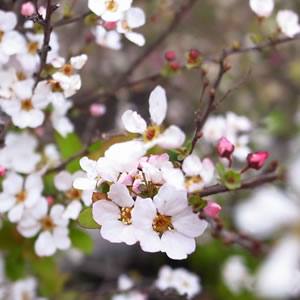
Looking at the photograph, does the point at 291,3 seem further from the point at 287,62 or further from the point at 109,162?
the point at 109,162

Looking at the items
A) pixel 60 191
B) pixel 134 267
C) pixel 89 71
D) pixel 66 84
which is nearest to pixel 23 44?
pixel 66 84

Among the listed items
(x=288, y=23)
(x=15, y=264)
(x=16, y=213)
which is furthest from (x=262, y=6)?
(x=15, y=264)

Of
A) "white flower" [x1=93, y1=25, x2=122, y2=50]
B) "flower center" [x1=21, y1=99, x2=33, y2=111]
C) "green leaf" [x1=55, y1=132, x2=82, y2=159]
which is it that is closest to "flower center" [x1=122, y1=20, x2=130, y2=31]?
"white flower" [x1=93, y1=25, x2=122, y2=50]

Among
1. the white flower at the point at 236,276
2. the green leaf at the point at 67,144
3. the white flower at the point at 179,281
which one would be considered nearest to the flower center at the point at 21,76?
the green leaf at the point at 67,144

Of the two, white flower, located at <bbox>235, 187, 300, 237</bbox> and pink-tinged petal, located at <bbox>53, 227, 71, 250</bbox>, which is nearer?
white flower, located at <bbox>235, 187, 300, 237</bbox>

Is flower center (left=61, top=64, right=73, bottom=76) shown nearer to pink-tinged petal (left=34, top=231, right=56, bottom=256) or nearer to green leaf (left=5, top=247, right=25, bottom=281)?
pink-tinged petal (left=34, top=231, right=56, bottom=256)

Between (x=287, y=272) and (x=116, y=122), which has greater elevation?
(x=287, y=272)
